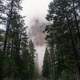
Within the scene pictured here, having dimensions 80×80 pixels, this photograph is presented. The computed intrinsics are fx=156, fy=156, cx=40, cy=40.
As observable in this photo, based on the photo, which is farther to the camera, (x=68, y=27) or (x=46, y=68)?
(x=46, y=68)

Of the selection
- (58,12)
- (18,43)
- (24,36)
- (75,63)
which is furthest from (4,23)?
(24,36)

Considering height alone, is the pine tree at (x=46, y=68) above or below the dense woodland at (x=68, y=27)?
below

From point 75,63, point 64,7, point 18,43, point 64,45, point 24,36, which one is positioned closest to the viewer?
point 75,63

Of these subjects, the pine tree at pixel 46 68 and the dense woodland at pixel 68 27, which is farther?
the pine tree at pixel 46 68

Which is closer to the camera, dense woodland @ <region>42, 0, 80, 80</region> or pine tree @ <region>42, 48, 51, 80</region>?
dense woodland @ <region>42, 0, 80, 80</region>

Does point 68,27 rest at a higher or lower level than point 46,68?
higher

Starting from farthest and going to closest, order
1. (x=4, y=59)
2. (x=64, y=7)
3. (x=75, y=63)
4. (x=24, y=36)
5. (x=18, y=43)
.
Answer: (x=24, y=36) → (x=18, y=43) → (x=64, y=7) → (x=75, y=63) → (x=4, y=59)

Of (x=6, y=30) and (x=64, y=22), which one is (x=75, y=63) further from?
(x=6, y=30)

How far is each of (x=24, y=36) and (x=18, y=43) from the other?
310 centimetres

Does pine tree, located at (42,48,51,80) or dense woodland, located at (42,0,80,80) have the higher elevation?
dense woodland, located at (42,0,80,80)

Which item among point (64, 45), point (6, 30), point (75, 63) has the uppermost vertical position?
point (6, 30)

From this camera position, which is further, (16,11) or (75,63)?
(16,11)

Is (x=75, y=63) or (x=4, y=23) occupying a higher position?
(x=4, y=23)

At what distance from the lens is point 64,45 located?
2019 cm
